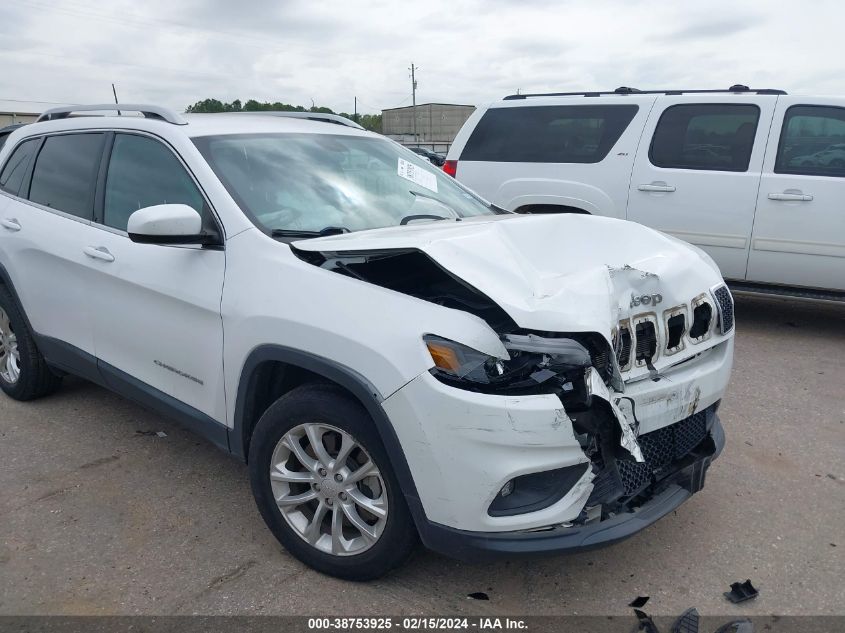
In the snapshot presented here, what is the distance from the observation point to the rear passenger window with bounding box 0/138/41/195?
4.40m

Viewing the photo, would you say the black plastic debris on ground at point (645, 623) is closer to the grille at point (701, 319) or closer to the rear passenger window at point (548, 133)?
the grille at point (701, 319)

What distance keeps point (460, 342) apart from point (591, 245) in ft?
3.20

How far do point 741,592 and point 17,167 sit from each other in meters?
4.62

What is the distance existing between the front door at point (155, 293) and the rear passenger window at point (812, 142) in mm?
5053

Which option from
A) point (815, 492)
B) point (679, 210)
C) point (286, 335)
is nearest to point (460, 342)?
point (286, 335)

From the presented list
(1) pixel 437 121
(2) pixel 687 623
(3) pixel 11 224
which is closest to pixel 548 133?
(3) pixel 11 224

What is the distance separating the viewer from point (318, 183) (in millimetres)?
3311

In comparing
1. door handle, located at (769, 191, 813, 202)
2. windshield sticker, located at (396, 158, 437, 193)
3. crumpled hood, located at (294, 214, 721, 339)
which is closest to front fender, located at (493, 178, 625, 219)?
door handle, located at (769, 191, 813, 202)

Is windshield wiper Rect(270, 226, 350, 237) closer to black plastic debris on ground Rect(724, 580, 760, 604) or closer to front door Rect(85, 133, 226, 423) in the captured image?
front door Rect(85, 133, 226, 423)

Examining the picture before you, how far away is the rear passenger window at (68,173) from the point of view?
382 centimetres

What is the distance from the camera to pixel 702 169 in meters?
6.32

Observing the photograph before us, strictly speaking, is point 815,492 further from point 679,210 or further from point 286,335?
point 679,210

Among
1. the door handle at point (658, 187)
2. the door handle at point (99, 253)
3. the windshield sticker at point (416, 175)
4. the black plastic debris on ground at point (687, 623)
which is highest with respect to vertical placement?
the windshield sticker at point (416, 175)

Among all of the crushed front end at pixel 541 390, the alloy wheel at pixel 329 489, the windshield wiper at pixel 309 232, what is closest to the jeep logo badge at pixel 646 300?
the crushed front end at pixel 541 390
